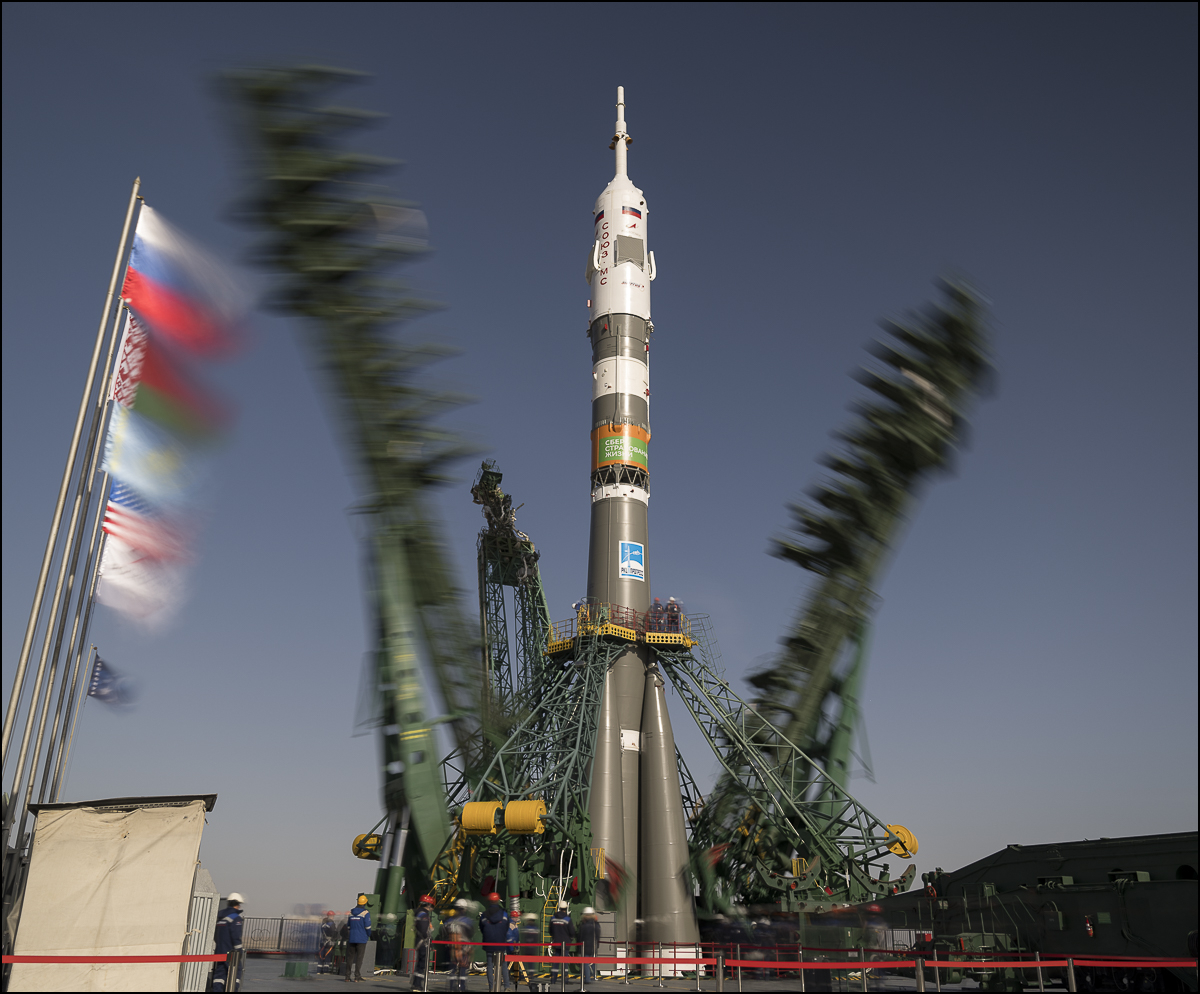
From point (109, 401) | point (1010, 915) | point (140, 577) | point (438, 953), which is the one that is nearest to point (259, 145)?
point (109, 401)

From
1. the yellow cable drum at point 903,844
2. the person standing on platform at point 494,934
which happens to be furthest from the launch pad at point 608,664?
the person standing on platform at point 494,934

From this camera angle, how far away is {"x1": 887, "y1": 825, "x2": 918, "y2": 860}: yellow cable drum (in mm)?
Result: 28031

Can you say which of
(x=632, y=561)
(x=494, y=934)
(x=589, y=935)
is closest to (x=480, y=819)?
(x=589, y=935)

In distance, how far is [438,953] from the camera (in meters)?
22.9

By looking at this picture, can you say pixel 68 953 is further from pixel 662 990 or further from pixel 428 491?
pixel 428 491

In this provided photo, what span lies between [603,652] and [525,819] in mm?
6927

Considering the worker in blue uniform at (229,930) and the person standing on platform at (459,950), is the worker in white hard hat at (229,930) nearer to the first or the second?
the worker in blue uniform at (229,930)

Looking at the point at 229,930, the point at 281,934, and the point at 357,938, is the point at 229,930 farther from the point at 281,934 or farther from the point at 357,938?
the point at 281,934

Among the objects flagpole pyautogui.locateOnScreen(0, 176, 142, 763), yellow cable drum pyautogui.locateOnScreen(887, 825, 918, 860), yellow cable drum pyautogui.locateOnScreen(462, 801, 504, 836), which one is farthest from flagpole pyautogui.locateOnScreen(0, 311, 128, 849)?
yellow cable drum pyautogui.locateOnScreen(887, 825, 918, 860)

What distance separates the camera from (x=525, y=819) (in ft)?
84.7

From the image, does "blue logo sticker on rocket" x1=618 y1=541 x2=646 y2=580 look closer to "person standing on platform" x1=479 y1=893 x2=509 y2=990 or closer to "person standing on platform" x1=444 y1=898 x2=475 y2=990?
"person standing on platform" x1=444 y1=898 x2=475 y2=990

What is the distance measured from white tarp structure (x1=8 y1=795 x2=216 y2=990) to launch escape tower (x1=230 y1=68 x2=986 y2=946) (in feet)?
38.3

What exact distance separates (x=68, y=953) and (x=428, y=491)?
47.6 ft

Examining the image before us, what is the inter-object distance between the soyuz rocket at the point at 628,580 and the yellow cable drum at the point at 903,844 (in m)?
6.38
